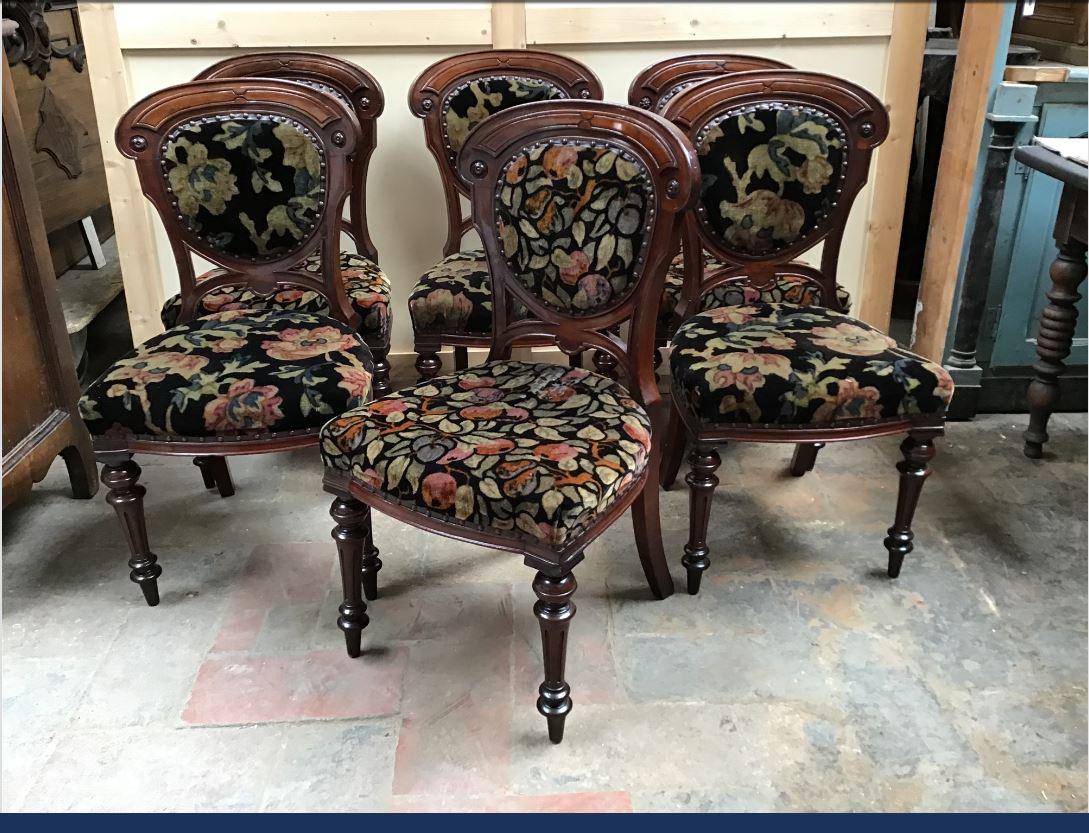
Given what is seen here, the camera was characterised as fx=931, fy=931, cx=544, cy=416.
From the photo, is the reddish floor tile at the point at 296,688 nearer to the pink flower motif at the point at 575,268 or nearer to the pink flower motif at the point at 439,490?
the pink flower motif at the point at 439,490

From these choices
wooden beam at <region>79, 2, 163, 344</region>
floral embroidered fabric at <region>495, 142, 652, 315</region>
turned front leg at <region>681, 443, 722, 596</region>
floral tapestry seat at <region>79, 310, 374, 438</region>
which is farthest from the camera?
wooden beam at <region>79, 2, 163, 344</region>

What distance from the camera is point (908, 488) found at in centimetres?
191

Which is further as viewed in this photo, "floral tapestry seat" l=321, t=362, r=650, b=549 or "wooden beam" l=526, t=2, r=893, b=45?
"wooden beam" l=526, t=2, r=893, b=45

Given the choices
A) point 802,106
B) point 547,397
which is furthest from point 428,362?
point 802,106

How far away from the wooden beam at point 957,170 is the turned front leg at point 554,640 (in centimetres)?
168

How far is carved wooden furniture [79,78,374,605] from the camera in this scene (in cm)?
175

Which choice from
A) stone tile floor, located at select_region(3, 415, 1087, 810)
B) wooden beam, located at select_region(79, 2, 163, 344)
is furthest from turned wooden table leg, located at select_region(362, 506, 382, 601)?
wooden beam, located at select_region(79, 2, 163, 344)

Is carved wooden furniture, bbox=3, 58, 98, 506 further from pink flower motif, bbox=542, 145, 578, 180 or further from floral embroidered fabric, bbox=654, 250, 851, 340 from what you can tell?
floral embroidered fabric, bbox=654, 250, 851, 340

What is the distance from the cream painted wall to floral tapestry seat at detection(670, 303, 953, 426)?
3.93 ft

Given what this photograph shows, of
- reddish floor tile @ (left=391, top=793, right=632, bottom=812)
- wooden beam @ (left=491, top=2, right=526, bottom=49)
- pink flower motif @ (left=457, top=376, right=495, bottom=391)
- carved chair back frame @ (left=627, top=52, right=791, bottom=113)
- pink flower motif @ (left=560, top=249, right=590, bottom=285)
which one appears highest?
wooden beam @ (left=491, top=2, right=526, bottom=49)

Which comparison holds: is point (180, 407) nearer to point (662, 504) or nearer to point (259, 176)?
point (259, 176)

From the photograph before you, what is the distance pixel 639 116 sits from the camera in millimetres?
1595

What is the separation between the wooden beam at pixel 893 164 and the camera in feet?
8.71

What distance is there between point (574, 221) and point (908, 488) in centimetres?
88
